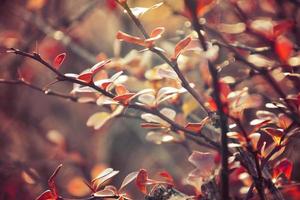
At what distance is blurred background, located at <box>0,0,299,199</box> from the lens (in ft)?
4.61

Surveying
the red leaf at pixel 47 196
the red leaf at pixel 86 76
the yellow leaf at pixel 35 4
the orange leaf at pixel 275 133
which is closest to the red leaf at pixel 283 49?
the orange leaf at pixel 275 133

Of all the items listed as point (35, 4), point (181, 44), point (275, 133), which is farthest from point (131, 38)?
point (35, 4)

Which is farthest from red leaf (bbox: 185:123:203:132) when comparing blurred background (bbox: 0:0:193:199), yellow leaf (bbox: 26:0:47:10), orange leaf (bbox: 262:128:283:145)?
yellow leaf (bbox: 26:0:47:10)

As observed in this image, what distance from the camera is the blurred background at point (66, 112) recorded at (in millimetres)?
1405

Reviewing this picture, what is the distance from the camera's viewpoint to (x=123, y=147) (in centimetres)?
251

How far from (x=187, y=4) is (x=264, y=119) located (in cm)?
32

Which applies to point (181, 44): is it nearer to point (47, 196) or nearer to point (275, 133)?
point (275, 133)

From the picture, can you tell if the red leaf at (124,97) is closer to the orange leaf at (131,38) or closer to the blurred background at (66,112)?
the orange leaf at (131,38)

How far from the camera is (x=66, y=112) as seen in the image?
3039mm

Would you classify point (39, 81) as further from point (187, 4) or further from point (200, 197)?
point (187, 4)

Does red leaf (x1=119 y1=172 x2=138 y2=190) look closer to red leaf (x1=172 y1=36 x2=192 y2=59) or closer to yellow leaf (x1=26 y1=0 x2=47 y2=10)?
red leaf (x1=172 y1=36 x2=192 y2=59)

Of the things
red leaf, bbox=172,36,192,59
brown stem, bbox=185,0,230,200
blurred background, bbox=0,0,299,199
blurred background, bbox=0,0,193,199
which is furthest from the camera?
blurred background, bbox=0,0,193,199

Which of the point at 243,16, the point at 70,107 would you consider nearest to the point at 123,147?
the point at 70,107

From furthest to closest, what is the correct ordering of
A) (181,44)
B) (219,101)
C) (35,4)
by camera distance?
(35,4) → (181,44) → (219,101)
